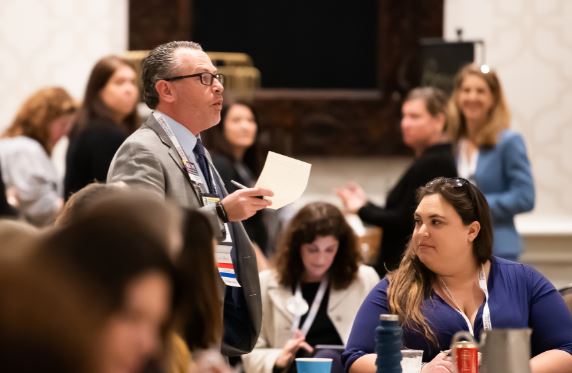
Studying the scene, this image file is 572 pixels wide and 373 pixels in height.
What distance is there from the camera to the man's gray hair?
11.3ft

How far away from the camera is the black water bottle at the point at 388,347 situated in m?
2.59

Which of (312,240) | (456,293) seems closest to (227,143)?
(312,240)

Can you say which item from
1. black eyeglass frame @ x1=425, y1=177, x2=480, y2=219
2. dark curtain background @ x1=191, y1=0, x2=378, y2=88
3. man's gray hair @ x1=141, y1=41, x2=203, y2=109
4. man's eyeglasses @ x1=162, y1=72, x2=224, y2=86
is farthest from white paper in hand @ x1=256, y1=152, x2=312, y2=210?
dark curtain background @ x1=191, y1=0, x2=378, y2=88

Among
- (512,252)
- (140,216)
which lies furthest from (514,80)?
(140,216)

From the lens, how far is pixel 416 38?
6871 mm

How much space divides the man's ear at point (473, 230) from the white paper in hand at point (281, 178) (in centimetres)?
73

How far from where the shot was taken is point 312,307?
456 centimetres

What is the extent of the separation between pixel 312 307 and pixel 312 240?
0.29 meters

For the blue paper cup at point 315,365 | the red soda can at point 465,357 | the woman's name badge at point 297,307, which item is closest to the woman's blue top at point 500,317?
the blue paper cup at point 315,365

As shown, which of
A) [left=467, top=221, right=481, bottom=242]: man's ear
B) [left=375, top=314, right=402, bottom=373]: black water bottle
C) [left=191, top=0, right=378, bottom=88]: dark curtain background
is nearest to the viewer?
[left=375, top=314, right=402, bottom=373]: black water bottle

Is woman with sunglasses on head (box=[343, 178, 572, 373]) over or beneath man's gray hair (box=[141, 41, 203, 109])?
beneath

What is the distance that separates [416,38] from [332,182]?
106cm

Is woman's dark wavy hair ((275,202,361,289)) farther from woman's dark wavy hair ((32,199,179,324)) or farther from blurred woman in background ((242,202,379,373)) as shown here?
woman's dark wavy hair ((32,199,179,324))

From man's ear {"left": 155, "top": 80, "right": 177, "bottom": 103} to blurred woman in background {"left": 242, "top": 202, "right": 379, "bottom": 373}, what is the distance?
4.42 ft
